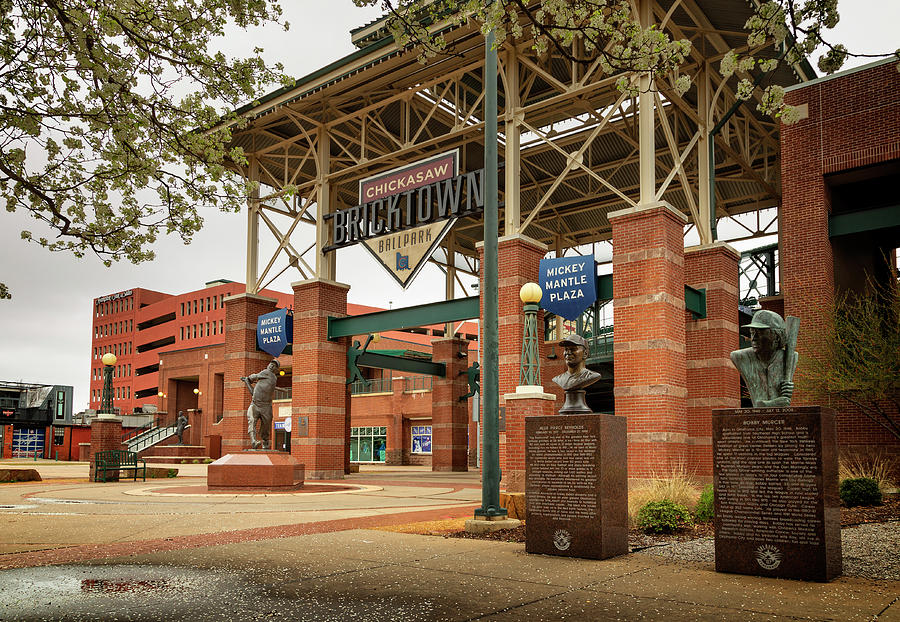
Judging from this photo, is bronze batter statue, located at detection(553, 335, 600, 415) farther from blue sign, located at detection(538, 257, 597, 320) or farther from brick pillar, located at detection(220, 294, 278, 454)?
brick pillar, located at detection(220, 294, 278, 454)

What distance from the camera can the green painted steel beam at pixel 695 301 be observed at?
73.5ft

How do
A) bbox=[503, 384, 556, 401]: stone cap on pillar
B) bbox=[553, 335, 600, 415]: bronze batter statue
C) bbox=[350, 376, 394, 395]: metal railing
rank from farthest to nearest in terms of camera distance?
1. bbox=[350, 376, 394, 395]: metal railing
2. bbox=[503, 384, 556, 401]: stone cap on pillar
3. bbox=[553, 335, 600, 415]: bronze batter statue

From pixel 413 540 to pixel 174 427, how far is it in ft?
179

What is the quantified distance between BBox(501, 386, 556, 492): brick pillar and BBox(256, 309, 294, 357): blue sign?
16.8m

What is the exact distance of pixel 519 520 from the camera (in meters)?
11.9

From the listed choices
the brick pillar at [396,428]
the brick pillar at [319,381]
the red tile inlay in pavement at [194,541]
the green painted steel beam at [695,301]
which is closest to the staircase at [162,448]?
the brick pillar at [396,428]

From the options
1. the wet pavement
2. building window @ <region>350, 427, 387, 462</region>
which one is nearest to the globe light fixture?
the wet pavement

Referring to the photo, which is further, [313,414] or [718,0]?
[313,414]

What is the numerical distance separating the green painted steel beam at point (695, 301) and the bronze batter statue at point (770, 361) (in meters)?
14.1

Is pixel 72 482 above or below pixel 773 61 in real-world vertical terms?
below

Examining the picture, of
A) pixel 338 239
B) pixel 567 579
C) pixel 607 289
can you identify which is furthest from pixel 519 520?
→ pixel 338 239

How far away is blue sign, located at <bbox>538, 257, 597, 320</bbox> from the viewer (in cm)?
2150

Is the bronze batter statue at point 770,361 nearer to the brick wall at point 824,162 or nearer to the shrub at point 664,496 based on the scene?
the shrub at point 664,496

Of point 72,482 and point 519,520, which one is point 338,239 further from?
point 519,520
